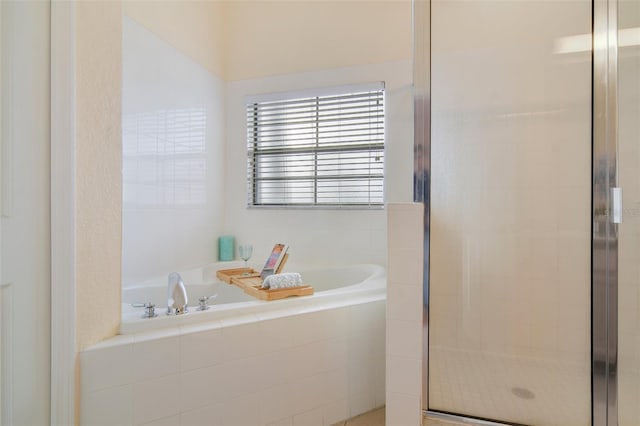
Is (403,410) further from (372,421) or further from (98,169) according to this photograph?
(98,169)

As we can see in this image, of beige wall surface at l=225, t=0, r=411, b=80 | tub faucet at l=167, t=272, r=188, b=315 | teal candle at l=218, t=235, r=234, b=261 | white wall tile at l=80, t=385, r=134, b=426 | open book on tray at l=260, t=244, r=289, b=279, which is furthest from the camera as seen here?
teal candle at l=218, t=235, r=234, b=261

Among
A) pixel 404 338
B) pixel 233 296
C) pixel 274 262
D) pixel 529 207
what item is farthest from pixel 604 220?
pixel 233 296

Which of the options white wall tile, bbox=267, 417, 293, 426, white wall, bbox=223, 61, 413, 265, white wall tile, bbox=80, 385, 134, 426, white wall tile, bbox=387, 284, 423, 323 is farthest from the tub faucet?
white wall, bbox=223, 61, 413, 265

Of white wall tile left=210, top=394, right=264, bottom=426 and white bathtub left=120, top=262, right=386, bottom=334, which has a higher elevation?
white bathtub left=120, top=262, right=386, bottom=334

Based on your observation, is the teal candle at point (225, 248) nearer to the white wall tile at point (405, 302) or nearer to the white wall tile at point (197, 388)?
the white wall tile at point (197, 388)

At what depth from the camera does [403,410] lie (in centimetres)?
139

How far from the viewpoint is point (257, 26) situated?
2746 millimetres

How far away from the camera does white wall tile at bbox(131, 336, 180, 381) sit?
44.5 inches

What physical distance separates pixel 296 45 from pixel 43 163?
A: 6.89ft

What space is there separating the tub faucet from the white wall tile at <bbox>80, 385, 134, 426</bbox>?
0.29 meters

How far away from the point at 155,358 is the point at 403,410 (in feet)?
3.32

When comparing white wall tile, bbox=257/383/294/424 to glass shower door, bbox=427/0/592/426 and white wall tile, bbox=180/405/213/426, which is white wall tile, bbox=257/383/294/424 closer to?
white wall tile, bbox=180/405/213/426

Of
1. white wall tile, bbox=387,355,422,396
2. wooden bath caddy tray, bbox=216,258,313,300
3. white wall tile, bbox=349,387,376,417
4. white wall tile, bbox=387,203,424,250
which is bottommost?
white wall tile, bbox=349,387,376,417

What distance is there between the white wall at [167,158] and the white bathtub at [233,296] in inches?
6.4
